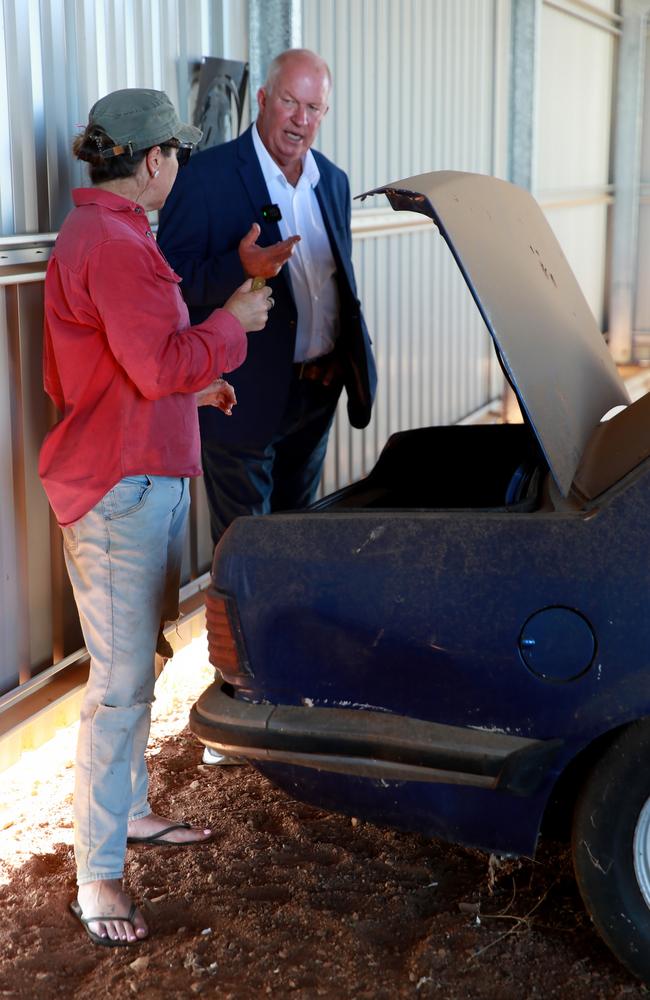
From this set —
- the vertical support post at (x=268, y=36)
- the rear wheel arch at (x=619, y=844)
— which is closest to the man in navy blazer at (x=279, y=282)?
the vertical support post at (x=268, y=36)

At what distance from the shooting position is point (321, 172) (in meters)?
4.38

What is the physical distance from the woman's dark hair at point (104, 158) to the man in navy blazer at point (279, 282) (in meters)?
0.91

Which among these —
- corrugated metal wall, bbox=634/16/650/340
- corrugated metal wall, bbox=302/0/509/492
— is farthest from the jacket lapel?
corrugated metal wall, bbox=634/16/650/340

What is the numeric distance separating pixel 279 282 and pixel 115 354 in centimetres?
152

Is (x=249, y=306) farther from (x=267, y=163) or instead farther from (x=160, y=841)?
(x=160, y=841)

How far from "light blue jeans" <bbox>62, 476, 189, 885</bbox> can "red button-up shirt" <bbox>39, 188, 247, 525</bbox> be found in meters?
0.07

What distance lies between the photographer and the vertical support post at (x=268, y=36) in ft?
18.1

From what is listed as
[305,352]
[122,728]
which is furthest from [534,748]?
[305,352]

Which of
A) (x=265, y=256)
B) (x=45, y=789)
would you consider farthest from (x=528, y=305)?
(x=45, y=789)

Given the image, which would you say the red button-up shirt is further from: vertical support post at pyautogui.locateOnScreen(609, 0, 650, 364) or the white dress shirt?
vertical support post at pyautogui.locateOnScreen(609, 0, 650, 364)

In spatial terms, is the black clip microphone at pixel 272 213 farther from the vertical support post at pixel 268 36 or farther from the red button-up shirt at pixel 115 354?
the vertical support post at pixel 268 36

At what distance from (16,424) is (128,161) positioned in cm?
133

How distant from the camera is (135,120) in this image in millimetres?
2926

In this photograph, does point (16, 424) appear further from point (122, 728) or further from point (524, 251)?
point (524, 251)
